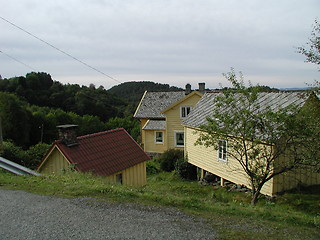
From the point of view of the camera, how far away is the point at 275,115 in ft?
31.6

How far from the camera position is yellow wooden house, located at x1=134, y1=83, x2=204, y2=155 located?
29.2 m

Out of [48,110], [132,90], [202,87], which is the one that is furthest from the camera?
[132,90]

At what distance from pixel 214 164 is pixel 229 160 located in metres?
1.65

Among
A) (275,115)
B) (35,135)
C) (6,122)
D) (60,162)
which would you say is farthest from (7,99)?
(275,115)

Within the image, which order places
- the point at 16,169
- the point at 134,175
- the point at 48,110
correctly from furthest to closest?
the point at 48,110 < the point at 134,175 < the point at 16,169

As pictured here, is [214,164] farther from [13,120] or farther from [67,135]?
[13,120]

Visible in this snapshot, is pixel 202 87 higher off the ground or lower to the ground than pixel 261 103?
higher

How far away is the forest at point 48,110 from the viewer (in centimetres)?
3956

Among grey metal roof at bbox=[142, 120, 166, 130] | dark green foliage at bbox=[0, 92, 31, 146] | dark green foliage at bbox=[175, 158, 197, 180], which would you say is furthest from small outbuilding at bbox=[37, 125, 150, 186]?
dark green foliage at bbox=[0, 92, 31, 146]

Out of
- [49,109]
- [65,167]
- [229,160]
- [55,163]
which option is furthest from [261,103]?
[49,109]

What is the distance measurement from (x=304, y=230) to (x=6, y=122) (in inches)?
1579

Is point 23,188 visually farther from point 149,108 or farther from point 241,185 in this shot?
point 149,108

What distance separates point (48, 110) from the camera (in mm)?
56500

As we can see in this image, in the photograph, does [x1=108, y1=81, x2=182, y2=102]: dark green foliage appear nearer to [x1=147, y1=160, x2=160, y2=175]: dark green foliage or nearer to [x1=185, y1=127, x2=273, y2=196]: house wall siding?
[x1=147, y1=160, x2=160, y2=175]: dark green foliage
